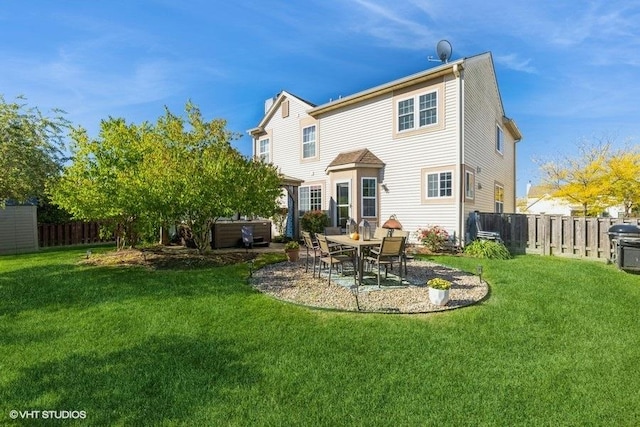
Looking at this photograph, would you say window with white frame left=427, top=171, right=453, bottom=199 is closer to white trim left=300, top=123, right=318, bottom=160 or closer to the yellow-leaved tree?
white trim left=300, top=123, right=318, bottom=160

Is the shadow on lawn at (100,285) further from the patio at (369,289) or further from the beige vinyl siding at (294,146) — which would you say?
the beige vinyl siding at (294,146)

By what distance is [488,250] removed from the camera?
36.0ft

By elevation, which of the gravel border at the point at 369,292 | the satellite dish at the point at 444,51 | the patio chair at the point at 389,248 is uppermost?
the satellite dish at the point at 444,51

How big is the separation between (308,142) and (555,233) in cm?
1184

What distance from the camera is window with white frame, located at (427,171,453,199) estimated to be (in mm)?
12469

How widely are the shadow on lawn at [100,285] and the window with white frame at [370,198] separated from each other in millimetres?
7300

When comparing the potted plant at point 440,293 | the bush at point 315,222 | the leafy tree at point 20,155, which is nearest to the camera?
the potted plant at point 440,293

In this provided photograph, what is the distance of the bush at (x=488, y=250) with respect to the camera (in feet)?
35.8

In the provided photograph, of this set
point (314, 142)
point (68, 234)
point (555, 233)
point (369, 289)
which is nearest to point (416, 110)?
point (314, 142)

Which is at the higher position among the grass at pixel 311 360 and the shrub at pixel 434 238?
the shrub at pixel 434 238

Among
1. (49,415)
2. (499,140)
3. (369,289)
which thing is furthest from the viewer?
(499,140)

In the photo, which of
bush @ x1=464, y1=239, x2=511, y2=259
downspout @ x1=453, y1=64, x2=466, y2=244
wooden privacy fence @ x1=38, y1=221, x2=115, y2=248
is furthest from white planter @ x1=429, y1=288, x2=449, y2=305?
wooden privacy fence @ x1=38, y1=221, x2=115, y2=248

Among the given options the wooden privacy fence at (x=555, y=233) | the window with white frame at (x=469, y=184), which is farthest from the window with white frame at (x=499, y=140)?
the wooden privacy fence at (x=555, y=233)

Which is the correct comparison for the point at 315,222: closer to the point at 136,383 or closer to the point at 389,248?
the point at 389,248
